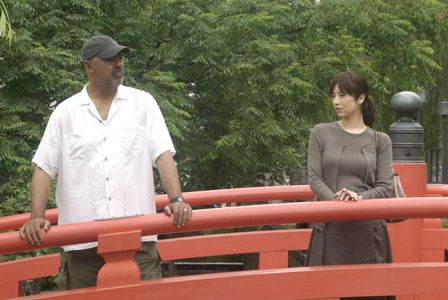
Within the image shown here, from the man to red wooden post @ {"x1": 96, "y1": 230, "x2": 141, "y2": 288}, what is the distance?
0.57 feet

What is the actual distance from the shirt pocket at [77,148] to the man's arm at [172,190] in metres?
0.29

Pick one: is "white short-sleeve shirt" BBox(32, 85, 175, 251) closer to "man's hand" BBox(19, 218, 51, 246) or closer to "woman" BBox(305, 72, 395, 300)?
"man's hand" BBox(19, 218, 51, 246)

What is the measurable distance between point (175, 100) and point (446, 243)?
249 inches

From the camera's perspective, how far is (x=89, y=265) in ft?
11.1

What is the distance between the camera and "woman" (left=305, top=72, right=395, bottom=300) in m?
3.74

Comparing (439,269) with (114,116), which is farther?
(439,269)

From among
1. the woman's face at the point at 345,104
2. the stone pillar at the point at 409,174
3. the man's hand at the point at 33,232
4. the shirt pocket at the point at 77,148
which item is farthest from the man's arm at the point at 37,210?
the stone pillar at the point at 409,174

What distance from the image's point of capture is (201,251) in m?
4.91

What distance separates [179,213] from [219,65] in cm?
854

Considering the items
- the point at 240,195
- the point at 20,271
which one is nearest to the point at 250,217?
the point at 240,195

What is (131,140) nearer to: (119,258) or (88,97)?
(88,97)

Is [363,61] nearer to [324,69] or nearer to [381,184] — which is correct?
[324,69]

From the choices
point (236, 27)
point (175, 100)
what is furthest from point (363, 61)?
point (175, 100)

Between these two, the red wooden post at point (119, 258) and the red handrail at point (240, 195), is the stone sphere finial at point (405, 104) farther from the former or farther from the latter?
the red wooden post at point (119, 258)
